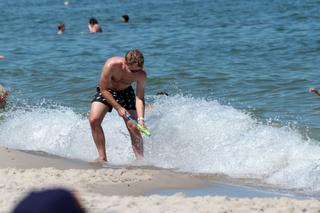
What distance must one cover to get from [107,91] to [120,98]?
0.18m

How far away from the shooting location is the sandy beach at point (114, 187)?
16.9ft

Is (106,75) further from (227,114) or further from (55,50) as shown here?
(55,50)

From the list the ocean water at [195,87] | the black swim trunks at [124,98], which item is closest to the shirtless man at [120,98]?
the black swim trunks at [124,98]

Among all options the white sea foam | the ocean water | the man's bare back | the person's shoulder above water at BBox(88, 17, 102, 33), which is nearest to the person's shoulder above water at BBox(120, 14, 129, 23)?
the ocean water

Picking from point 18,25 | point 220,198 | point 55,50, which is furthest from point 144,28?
point 220,198

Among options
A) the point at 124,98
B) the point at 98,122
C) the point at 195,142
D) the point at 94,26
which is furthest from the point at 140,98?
the point at 94,26

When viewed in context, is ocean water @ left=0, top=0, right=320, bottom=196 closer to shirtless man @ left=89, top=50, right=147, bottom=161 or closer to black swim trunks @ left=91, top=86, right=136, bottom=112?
shirtless man @ left=89, top=50, right=147, bottom=161

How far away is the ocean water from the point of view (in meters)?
7.98

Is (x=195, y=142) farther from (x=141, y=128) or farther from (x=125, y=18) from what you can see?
(x=125, y=18)

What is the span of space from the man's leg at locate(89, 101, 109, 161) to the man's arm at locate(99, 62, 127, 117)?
0.18 meters

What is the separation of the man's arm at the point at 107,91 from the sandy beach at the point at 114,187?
2.10 feet

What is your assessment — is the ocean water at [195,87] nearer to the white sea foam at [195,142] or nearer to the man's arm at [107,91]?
the white sea foam at [195,142]

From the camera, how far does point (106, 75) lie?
297 inches

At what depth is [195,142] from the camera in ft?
27.5
